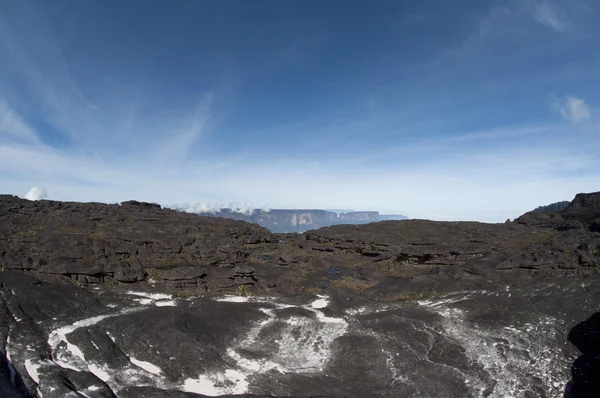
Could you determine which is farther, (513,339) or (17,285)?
(17,285)

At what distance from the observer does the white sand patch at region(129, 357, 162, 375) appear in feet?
68.1

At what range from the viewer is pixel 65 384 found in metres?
17.2

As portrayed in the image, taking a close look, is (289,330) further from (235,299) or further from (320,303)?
(235,299)

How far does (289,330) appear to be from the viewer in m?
26.5

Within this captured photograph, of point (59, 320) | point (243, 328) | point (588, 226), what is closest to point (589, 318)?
point (243, 328)

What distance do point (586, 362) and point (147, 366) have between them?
26.3m

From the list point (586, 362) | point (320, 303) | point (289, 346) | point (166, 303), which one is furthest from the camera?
point (320, 303)

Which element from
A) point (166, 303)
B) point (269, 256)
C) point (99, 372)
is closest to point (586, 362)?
point (99, 372)

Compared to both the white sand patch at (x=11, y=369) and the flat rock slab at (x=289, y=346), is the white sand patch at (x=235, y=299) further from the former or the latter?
the white sand patch at (x=11, y=369)

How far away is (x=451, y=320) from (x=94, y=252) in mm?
40919

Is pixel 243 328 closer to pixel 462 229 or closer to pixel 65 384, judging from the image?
pixel 65 384

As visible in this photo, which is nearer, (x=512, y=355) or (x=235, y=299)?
(x=512, y=355)

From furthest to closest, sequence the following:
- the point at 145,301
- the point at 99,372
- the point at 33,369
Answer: the point at 145,301 → the point at 99,372 → the point at 33,369

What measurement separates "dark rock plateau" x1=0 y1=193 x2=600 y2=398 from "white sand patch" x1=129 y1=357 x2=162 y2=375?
0.11m
